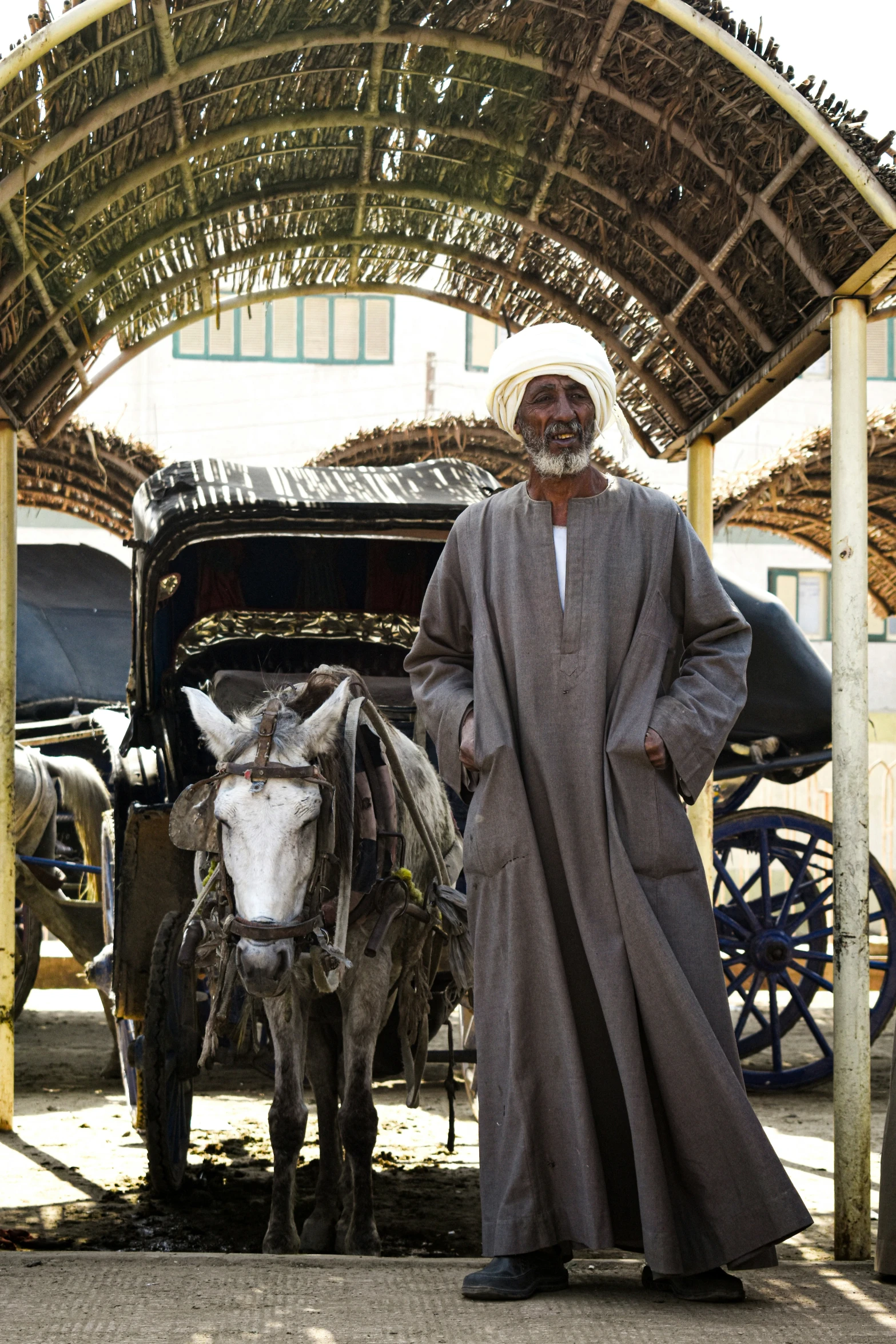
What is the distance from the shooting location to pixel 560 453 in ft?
11.5

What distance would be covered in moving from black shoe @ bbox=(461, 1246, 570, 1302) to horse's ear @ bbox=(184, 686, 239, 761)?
1.53 metres

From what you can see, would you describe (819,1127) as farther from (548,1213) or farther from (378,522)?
(548,1213)

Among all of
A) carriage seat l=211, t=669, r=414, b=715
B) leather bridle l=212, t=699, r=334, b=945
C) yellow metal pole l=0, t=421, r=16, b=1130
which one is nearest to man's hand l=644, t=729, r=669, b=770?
leather bridle l=212, t=699, r=334, b=945

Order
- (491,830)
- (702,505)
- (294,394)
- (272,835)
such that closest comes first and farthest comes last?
(491,830)
(272,835)
(702,505)
(294,394)

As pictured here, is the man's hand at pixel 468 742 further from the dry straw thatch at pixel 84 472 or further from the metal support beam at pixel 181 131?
the dry straw thatch at pixel 84 472

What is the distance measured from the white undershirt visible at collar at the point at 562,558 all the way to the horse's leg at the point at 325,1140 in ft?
6.64

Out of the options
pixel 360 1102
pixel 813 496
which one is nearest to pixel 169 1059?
pixel 360 1102

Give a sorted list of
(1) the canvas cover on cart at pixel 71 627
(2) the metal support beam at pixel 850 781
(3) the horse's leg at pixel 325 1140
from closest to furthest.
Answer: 1. (2) the metal support beam at pixel 850 781
2. (3) the horse's leg at pixel 325 1140
3. (1) the canvas cover on cart at pixel 71 627

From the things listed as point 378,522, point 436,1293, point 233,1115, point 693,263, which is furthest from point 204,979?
point 693,263

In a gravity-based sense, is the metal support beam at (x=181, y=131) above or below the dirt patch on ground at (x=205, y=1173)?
above

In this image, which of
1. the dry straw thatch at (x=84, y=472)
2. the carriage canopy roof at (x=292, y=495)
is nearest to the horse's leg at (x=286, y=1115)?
the carriage canopy roof at (x=292, y=495)

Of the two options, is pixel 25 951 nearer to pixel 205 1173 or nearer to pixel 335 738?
pixel 205 1173

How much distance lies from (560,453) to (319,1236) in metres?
2.67

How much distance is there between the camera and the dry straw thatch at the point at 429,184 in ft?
14.7
